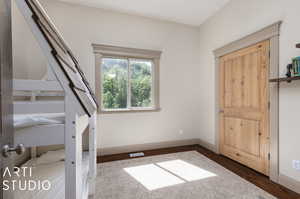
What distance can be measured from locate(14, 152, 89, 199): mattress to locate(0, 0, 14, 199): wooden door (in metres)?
0.87

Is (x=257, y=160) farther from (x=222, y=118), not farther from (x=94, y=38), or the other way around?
(x=94, y=38)

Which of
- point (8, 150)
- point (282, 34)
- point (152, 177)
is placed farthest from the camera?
point (152, 177)

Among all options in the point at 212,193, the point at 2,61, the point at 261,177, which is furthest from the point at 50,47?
the point at 261,177

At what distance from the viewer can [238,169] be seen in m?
2.31

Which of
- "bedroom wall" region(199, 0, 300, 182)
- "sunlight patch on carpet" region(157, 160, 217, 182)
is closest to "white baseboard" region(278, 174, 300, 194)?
"bedroom wall" region(199, 0, 300, 182)

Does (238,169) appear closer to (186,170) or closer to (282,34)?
(186,170)

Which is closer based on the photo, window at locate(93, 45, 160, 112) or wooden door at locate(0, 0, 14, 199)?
wooden door at locate(0, 0, 14, 199)

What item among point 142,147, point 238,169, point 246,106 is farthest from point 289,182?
point 142,147

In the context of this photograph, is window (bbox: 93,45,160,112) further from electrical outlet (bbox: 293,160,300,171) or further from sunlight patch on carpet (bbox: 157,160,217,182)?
electrical outlet (bbox: 293,160,300,171)

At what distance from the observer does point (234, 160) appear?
2627mm

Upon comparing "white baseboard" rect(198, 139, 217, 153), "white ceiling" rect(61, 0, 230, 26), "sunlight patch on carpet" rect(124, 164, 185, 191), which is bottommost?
"sunlight patch on carpet" rect(124, 164, 185, 191)

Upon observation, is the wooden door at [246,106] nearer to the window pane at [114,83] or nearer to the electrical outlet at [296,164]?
the electrical outlet at [296,164]

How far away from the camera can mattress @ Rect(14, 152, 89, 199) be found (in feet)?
4.48

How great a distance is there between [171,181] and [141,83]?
2.03m
